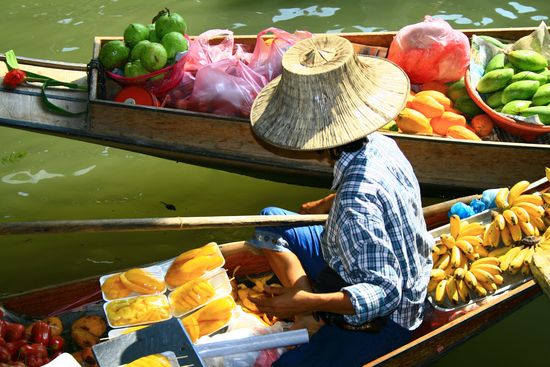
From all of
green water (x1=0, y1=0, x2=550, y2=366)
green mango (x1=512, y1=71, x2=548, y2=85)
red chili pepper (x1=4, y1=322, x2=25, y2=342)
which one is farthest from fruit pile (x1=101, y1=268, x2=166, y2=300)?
green mango (x1=512, y1=71, x2=548, y2=85)

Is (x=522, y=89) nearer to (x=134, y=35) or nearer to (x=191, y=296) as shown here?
(x=191, y=296)

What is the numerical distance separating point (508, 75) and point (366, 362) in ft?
9.00

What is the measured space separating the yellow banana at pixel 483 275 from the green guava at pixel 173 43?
9.32 ft

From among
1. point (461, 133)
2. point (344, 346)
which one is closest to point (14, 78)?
point (461, 133)

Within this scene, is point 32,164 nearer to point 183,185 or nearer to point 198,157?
point 183,185

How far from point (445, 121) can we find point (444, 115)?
0.05 metres

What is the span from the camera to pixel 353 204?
104 inches

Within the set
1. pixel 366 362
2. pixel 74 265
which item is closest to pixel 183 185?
pixel 74 265

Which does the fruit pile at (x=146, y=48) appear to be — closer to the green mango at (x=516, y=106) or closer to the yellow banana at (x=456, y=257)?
the green mango at (x=516, y=106)

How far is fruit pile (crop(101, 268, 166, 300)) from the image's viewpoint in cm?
364

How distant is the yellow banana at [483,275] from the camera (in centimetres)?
350

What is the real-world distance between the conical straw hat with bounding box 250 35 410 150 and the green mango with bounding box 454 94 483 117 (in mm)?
2219

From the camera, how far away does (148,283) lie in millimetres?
3703

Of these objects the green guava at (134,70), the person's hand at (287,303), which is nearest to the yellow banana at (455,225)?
the person's hand at (287,303)
